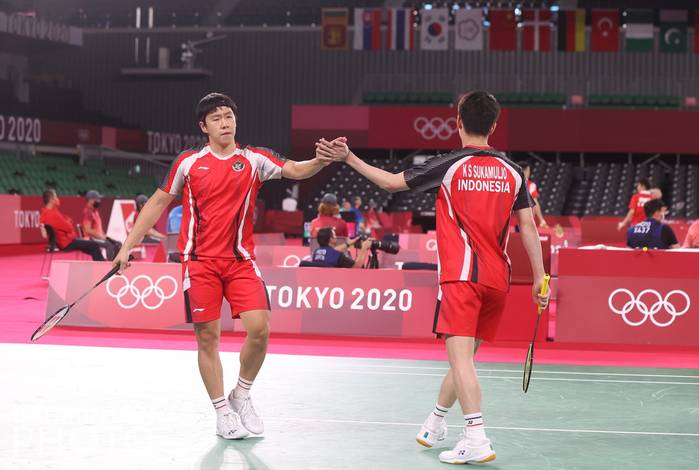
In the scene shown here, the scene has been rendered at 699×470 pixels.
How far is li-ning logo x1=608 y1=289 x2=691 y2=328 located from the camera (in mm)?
9875

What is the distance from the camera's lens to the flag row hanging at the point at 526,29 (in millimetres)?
32500

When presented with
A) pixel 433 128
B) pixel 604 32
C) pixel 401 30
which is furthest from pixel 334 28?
pixel 604 32

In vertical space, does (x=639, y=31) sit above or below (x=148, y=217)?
Result: above

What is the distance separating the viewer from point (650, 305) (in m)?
9.89

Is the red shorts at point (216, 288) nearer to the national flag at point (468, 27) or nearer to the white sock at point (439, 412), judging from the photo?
the white sock at point (439, 412)

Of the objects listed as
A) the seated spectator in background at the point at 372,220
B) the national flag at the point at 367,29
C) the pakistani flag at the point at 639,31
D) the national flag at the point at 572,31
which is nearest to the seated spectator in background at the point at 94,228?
the seated spectator in background at the point at 372,220

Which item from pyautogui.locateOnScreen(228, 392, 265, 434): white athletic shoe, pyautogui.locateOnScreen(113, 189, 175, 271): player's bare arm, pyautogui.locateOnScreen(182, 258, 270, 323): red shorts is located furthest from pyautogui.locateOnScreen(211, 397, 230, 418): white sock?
pyautogui.locateOnScreen(113, 189, 175, 271): player's bare arm

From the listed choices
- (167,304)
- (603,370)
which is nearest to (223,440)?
(603,370)

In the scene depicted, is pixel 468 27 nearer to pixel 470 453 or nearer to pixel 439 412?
pixel 439 412

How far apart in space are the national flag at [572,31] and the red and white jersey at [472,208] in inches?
1138

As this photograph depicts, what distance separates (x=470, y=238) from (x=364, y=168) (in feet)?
2.12

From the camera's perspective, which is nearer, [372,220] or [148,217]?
[148,217]

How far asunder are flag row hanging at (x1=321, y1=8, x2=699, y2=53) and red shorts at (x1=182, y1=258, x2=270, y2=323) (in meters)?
27.7

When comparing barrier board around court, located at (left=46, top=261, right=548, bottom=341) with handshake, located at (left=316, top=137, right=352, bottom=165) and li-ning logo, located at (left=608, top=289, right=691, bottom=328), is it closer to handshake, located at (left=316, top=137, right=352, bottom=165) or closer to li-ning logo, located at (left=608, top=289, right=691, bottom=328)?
li-ning logo, located at (left=608, top=289, right=691, bottom=328)
